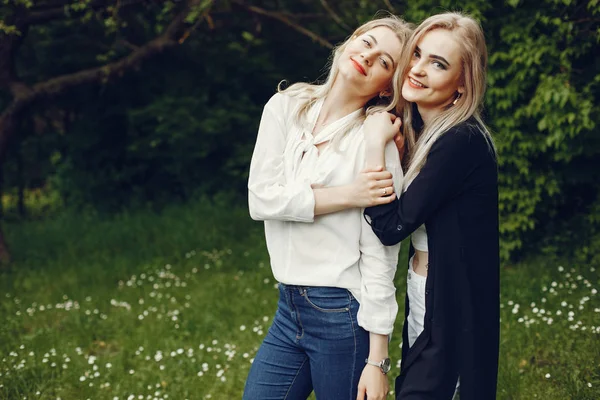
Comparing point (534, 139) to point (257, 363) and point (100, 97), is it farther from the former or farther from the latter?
point (100, 97)

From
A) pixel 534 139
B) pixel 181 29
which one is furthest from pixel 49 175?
pixel 534 139

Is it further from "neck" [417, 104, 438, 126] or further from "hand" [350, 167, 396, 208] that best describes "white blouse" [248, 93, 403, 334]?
"neck" [417, 104, 438, 126]

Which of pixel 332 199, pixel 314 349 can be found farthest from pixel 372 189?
pixel 314 349

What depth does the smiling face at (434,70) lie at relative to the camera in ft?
7.61

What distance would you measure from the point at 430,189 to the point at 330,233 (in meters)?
0.38

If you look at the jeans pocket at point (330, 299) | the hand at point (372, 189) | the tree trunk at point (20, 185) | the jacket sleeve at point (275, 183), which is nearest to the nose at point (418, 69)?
the hand at point (372, 189)

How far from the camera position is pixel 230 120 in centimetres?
938

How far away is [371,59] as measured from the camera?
2.38 meters

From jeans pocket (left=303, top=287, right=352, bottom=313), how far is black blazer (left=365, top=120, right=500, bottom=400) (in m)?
0.24

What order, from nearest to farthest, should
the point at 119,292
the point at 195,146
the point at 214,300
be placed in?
the point at 214,300, the point at 119,292, the point at 195,146

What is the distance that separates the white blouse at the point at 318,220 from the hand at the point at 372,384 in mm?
141

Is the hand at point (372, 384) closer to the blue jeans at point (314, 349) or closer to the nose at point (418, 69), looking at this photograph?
the blue jeans at point (314, 349)

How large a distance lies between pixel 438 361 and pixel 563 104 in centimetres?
374

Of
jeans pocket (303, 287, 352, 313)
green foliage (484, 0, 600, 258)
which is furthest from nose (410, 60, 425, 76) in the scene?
green foliage (484, 0, 600, 258)
